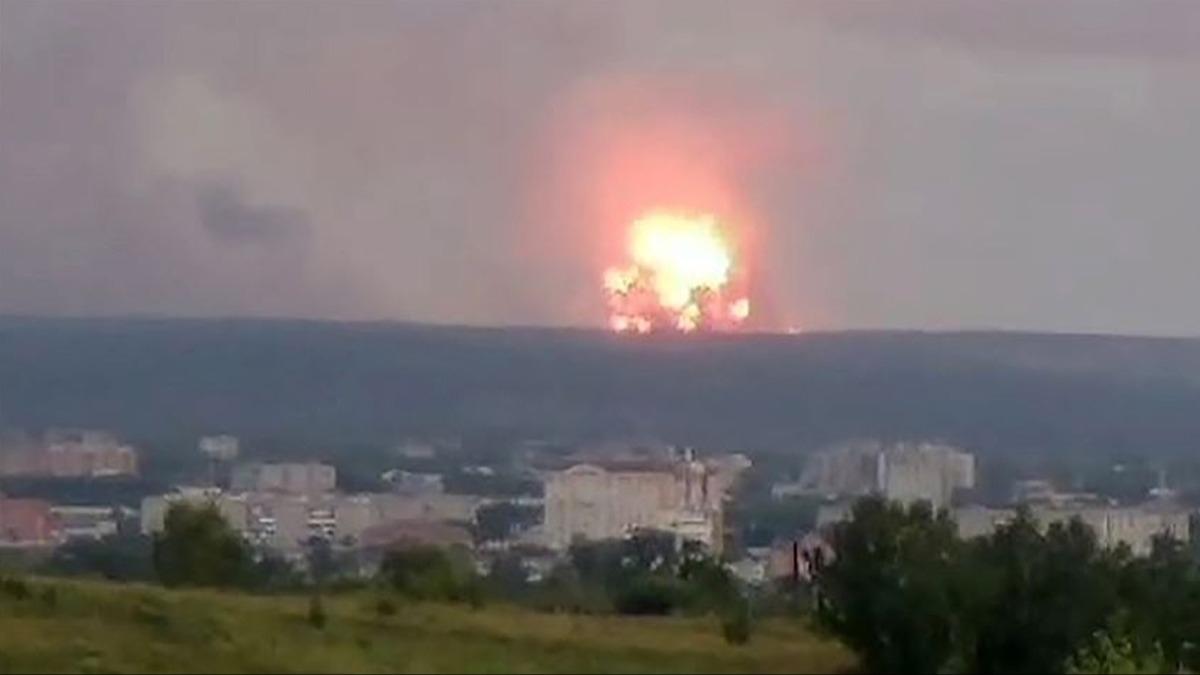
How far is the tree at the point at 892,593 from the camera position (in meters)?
26.2

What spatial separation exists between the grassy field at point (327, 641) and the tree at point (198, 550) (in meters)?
12.6

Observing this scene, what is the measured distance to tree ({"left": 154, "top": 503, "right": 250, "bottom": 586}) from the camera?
44.3m

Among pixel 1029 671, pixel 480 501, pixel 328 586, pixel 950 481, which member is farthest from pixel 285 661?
pixel 480 501

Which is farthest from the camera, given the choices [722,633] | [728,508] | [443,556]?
[728,508]

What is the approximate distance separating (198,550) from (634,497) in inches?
1322

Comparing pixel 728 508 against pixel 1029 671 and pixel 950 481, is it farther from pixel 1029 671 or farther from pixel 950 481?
pixel 1029 671

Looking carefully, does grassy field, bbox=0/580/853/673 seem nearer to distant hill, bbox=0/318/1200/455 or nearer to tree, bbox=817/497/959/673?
tree, bbox=817/497/959/673

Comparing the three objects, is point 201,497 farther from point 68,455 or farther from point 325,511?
point 68,455

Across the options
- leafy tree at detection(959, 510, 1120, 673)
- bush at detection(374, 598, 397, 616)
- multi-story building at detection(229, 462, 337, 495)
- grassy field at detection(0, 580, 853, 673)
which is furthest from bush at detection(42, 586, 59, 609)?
multi-story building at detection(229, 462, 337, 495)

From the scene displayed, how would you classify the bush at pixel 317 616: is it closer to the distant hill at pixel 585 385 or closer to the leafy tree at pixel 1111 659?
the leafy tree at pixel 1111 659

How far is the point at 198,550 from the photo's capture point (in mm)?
45531

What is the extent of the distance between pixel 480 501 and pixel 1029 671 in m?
51.8

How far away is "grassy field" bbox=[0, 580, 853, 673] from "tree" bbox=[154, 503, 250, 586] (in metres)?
12.6

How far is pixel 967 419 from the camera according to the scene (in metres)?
82.9
